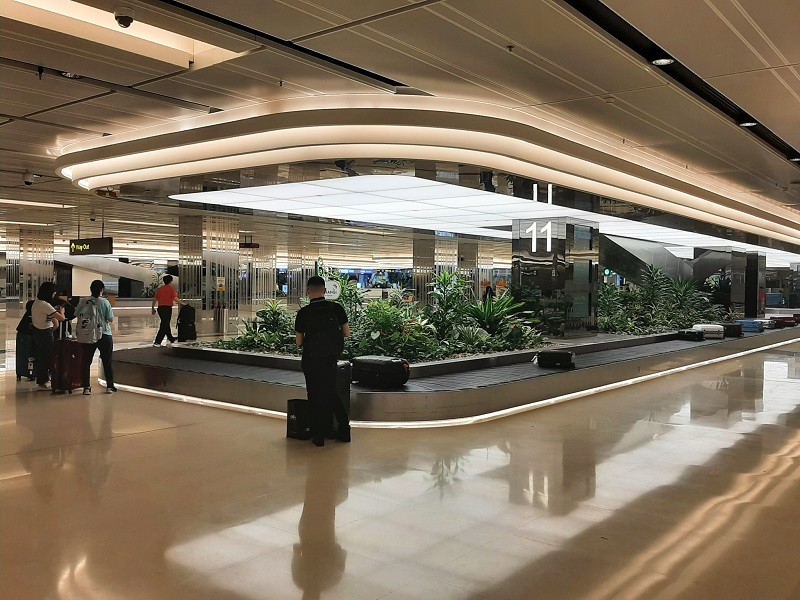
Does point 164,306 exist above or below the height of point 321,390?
above

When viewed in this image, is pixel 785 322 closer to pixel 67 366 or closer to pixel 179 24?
pixel 67 366

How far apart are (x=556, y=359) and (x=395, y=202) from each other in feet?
14.4

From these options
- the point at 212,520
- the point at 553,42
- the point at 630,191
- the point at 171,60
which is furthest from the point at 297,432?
the point at 630,191

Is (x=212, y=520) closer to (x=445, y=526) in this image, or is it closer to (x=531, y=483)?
(x=445, y=526)

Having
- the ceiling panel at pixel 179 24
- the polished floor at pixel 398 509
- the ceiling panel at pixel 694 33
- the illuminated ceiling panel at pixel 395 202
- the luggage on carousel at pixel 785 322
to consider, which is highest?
the ceiling panel at pixel 694 33

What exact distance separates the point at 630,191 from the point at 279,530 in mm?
9160

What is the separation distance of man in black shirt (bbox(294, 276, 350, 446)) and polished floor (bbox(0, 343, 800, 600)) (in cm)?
35

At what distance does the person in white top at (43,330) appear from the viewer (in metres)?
11.2

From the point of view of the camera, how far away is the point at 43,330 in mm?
11219

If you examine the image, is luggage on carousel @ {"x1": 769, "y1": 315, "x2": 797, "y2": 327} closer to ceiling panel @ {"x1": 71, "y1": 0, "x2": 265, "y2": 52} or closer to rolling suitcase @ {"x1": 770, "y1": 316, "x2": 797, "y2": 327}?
rolling suitcase @ {"x1": 770, "y1": 316, "x2": 797, "y2": 327}

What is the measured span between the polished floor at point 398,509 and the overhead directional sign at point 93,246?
23.1 ft

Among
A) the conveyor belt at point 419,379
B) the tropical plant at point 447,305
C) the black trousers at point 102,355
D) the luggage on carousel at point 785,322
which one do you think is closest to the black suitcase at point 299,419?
the conveyor belt at point 419,379

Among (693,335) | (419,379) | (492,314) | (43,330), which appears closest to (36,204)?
(43,330)

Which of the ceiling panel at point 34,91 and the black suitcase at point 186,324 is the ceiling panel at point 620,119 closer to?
the ceiling panel at point 34,91
